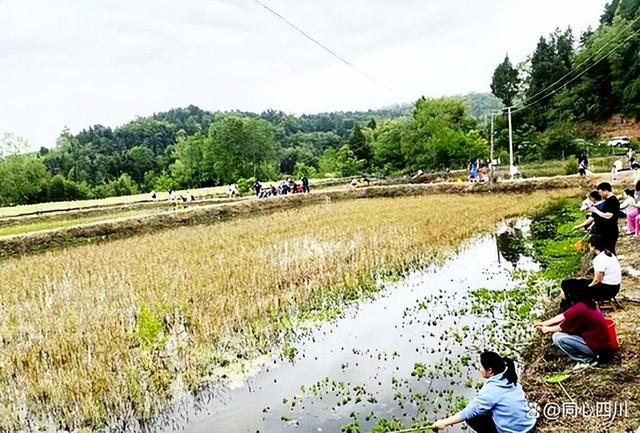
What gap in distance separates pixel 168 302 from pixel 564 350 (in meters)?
6.91

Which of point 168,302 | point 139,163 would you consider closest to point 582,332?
point 168,302

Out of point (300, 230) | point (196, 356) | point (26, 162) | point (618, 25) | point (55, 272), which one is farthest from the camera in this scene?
point (26, 162)

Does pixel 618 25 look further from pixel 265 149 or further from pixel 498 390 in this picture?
pixel 498 390

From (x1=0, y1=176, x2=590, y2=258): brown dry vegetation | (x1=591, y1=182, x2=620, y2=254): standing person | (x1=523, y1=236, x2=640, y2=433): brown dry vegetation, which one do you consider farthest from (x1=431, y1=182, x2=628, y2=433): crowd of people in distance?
(x1=0, y1=176, x2=590, y2=258): brown dry vegetation

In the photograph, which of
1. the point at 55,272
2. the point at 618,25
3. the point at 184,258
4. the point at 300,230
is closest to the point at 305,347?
the point at 184,258

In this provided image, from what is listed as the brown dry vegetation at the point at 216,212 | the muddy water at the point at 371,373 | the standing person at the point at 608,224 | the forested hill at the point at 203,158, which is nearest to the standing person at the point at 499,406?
the muddy water at the point at 371,373

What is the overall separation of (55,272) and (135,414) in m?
9.68

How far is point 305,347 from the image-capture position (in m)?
7.42

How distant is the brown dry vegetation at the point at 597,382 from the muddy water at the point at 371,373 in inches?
30.5

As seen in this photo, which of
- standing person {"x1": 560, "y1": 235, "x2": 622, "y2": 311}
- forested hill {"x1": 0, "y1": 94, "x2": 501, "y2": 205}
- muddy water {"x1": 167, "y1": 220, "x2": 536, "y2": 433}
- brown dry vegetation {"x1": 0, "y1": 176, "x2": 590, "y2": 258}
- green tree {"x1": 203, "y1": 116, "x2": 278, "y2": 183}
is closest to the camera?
muddy water {"x1": 167, "y1": 220, "x2": 536, "y2": 433}

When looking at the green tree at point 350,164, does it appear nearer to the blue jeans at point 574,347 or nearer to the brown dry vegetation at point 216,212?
the brown dry vegetation at point 216,212

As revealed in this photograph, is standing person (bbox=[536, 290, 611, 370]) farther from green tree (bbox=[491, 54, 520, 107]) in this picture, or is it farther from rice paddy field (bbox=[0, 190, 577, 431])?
green tree (bbox=[491, 54, 520, 107])

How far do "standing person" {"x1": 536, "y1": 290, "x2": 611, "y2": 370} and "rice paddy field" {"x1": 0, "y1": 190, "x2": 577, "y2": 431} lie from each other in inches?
154

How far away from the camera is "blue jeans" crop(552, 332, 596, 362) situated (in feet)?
17.1
